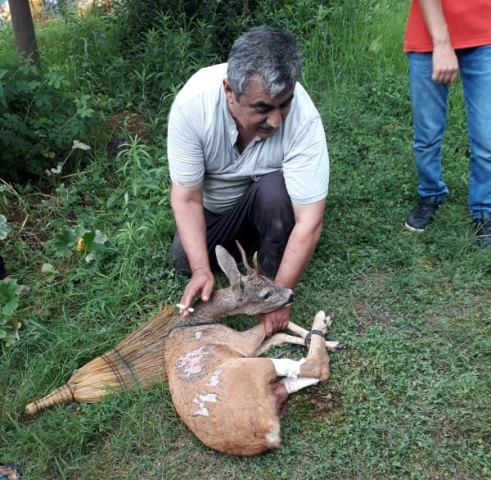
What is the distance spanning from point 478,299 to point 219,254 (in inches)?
61.8

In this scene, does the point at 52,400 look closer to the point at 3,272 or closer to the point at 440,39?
the point at 3,272

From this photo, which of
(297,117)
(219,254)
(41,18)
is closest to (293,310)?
(219,254)

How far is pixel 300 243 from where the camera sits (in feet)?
10.3

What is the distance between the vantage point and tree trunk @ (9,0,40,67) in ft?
16.7

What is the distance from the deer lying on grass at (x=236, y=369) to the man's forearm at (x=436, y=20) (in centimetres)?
172

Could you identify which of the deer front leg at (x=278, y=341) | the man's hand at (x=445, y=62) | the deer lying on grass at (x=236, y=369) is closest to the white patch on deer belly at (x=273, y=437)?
the deer lying on grass at (x=236, y=369)

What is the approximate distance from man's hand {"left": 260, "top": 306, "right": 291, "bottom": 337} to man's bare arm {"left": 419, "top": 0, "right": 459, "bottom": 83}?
168cm

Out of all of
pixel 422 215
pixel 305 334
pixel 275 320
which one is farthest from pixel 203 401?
pixel 422 215

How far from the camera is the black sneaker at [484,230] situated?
12.2ft

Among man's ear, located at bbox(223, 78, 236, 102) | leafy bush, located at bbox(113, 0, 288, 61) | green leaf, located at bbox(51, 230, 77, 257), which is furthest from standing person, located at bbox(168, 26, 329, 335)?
leafy bush, located at bbox(113, 0, 288, 61)

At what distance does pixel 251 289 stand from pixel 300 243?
0.39 m

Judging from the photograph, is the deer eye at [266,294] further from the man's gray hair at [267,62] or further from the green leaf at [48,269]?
the green leaf at [48,269]

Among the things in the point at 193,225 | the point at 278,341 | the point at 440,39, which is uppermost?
the point at 440,39

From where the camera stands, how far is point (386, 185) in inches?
174
